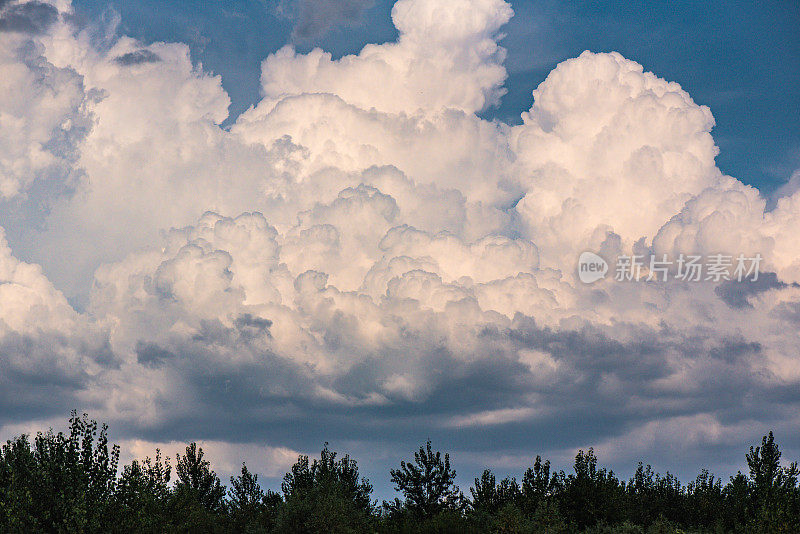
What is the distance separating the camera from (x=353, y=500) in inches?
2876

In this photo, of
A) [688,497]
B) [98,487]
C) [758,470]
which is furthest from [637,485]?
[98,487]

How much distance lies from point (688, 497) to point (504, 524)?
47.1m

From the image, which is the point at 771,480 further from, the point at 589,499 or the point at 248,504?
the point at 248,504

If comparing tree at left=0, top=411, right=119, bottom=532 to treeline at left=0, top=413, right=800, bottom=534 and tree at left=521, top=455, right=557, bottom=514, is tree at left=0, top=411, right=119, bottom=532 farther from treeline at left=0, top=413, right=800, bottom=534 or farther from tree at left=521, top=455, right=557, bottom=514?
tree at left=521, top=455, right=557, bottom=514

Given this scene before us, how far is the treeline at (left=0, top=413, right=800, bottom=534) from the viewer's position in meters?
36.3

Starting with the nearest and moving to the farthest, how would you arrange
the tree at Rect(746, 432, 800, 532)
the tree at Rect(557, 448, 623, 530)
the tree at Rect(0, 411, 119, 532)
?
1. the tree at Rect(0, 411, 119, 532)
2. the tree at Rect(746, 432, 800, 532)
3. the tree at Rect(557, 448, 623, 530)

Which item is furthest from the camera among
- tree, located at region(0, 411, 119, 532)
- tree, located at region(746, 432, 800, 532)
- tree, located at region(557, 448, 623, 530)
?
tree, located at region(557, 448, 623, 530)

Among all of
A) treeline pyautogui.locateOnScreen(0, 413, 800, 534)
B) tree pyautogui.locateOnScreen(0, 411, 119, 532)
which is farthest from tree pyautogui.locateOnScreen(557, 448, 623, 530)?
tree pyautogui.locateOnScreen(0, 411, 119, 532)

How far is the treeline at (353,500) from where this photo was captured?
36.3 metres

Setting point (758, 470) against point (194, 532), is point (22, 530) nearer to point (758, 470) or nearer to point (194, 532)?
point (194, 532)

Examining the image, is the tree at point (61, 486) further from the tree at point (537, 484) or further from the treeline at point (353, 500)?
the tree at point (537, 484)

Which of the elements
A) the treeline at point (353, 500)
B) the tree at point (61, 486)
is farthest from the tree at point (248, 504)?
the tree at point (61, 486)

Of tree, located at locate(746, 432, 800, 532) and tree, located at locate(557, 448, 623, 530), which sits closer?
tree, located at locate(746, 432, 800, 532)

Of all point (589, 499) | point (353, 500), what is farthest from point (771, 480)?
point (353, 500)
